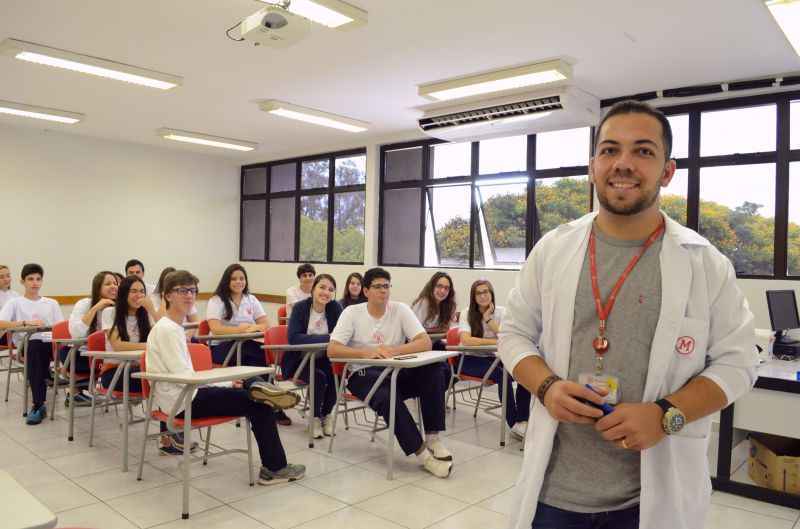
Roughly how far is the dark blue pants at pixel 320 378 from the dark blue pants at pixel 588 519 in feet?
11.3

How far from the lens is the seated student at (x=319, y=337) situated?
179 inches

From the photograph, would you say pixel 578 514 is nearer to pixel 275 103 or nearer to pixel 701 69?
pixel 701 69

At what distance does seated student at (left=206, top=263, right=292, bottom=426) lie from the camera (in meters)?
5.11

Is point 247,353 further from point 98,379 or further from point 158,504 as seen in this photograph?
point 158,504

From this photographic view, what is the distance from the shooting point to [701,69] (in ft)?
16.8

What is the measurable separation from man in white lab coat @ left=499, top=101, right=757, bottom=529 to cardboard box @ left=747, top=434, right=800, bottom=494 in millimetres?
2825

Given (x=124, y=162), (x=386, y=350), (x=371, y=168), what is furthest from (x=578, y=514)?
(x=124, y=162)

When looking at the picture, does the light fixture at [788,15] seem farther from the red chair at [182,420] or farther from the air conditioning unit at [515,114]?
the red chair at [182,420]

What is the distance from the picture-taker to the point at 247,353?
5.30m

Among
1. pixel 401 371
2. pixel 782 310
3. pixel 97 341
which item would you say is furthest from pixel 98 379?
pixel 782 310

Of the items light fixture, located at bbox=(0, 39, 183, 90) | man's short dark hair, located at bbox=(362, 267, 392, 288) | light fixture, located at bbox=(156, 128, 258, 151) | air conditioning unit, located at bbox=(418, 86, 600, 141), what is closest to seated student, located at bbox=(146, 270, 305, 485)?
man's short dark hair, located at bbox=(362, 267, 392, 288)

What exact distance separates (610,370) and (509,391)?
11.6 feet

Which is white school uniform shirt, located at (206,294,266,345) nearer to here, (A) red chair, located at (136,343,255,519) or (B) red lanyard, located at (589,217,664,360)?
(A) red chair, located at (136,343,255,519)

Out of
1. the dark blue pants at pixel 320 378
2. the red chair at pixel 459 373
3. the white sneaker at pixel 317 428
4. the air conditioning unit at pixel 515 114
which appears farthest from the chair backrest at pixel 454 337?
the air conditioning unit at pixel 515 114
